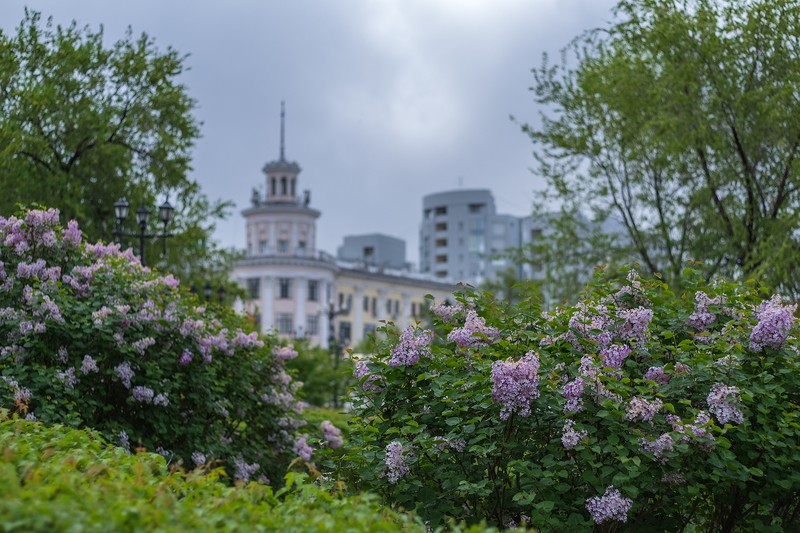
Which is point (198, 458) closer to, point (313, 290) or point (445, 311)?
point (445, 311)

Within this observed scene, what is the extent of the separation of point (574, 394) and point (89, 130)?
754 inches

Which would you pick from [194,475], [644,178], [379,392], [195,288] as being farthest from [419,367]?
[195,288]

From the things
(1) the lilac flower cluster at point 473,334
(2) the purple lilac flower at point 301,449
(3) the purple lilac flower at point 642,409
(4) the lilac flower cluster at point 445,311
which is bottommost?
(2) the purple lilac flower at point 301,449

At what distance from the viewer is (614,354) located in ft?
26.5

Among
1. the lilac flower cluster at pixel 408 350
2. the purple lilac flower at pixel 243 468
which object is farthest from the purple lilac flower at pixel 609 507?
the purple lilac flower at pixel 243 468

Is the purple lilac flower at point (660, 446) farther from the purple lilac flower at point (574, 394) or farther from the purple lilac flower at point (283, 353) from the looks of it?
the purple lilac flower at point (283, 353)

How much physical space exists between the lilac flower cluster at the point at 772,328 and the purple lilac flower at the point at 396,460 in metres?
2.86

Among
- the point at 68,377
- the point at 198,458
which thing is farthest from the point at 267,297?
the point at 68,377

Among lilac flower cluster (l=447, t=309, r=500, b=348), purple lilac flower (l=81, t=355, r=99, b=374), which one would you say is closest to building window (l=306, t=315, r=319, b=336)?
purple lilac flower (l=81, t=355, r=99, b=374)

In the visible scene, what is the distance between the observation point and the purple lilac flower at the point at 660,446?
731 centimetres

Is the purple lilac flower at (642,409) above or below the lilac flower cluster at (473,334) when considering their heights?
below

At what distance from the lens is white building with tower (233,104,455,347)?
348 feet

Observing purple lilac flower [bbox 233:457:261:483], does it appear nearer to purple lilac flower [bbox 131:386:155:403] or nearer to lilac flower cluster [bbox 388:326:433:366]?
purple lilac flower [bbox 131:386:155:403]

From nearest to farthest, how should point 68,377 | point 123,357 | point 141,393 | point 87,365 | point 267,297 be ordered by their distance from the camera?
point 68,377, point 87,365, point 141,393, point 123,357, point 267,297
